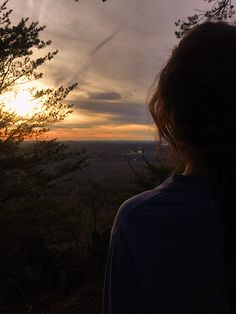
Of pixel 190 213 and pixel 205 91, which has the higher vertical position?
pixel 205 91

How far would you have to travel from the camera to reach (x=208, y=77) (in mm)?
1035

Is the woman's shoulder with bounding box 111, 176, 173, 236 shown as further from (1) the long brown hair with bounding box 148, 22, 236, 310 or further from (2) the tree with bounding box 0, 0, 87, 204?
(2) the tree with bounding box 0, 0, 87, 204

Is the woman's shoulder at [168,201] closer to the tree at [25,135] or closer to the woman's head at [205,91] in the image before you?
the woman's head at [205,91]

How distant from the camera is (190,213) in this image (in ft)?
3.28

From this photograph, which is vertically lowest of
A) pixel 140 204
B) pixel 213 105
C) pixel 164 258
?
pixel 164 258

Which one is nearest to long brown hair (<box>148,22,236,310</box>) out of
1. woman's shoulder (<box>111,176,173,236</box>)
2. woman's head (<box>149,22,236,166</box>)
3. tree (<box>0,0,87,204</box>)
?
woman's head (<box>149,22,236,166</box>)

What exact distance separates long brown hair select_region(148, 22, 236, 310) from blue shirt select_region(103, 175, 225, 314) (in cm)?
5

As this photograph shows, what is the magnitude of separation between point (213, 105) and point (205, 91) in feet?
0.12

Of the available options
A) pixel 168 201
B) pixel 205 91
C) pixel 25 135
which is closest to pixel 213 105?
pixel 205 91

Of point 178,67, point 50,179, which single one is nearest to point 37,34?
point 50,179

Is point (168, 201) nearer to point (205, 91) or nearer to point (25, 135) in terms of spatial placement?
point (205, 91)

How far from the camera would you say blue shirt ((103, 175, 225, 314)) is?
97cm

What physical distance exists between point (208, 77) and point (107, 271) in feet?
1.62

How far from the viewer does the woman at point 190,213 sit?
0.97 m
